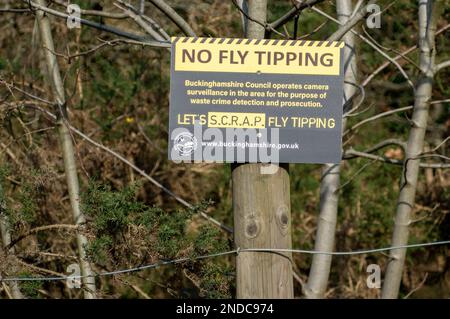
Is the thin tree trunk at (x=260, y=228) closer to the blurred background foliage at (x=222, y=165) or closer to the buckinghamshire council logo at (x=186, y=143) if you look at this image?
the buckinghamshire council logo at (x=186, y=143)

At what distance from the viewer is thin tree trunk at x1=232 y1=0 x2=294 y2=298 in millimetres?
4203

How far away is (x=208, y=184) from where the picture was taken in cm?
857

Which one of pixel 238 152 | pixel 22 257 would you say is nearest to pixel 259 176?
pixel 238 152

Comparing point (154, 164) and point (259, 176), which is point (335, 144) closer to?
point (259, 176)

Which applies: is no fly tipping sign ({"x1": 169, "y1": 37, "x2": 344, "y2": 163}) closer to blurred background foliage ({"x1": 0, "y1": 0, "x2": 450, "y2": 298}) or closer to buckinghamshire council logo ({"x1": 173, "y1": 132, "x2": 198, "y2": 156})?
buckinghamshire council logo ({"x1": 173, "y1": 132, "x2": 198, "y2": 156})

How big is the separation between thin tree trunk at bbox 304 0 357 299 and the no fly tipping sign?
214 cm

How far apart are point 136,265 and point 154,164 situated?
3366mm

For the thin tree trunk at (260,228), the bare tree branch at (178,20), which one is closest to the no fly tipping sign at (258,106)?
the thin tree trunk at (260,228)

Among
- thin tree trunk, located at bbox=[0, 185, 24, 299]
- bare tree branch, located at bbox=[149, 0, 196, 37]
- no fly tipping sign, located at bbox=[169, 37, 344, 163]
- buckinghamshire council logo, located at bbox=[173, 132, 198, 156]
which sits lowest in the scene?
thin tree trunk, located at bbox=[0, 185, 24, 299]

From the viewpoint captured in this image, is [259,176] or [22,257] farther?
[22,257]

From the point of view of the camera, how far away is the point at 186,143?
13.6 feet

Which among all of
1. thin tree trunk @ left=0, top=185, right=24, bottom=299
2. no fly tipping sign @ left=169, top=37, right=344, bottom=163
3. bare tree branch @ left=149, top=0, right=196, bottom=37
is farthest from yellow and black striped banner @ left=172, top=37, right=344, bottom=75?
thin tree trunk @ left=0, top=185, right=24, bottom=299

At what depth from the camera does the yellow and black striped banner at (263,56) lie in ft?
13.7

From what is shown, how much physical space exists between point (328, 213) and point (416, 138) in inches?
36.6
